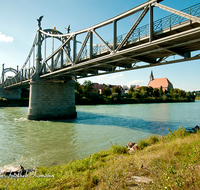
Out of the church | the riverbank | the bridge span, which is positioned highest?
the church

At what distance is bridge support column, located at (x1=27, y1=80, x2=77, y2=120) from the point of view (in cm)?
2020

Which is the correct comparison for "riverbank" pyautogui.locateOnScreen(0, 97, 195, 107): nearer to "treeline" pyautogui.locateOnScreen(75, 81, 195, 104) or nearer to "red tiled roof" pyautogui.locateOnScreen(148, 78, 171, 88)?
"treeline" pyautogui.locateOnScreen(75, 81, 195, 104)

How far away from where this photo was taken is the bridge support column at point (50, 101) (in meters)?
20.2

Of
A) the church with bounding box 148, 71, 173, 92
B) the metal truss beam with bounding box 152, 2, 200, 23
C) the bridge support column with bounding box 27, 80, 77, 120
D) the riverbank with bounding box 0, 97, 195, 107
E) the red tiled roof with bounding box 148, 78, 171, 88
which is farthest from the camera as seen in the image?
the red tiled roof with bounding box 148, 78, 171, 88

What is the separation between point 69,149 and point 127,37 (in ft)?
25.7

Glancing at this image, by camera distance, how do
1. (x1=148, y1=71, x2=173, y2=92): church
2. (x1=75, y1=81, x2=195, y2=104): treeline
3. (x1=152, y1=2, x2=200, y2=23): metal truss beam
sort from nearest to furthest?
(x1=152, y1=2, x2=200, y2=23): metal truss beam < (x1=75, y1=81, x2=195, y2=104): treeline < (x1=148, y1=71, x2=173, y2=92): church

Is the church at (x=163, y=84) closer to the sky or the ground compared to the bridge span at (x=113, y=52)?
closer to the sky

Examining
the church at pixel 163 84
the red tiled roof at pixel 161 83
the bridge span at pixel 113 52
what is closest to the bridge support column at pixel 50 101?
the bridge span at pixel 113 52

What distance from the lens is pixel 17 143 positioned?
32.7 feet

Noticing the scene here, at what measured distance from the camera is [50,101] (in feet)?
A: 68.9

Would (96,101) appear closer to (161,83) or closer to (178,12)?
(178,12)

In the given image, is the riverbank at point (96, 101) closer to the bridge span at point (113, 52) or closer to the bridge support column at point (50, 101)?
the bridge span at point (113, 52)

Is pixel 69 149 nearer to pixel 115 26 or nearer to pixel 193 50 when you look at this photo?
pixel 115 26

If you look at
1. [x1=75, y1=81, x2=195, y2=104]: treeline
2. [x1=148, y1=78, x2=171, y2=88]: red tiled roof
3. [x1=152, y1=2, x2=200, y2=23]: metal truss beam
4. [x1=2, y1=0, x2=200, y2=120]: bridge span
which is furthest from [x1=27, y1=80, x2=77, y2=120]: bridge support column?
[x1=148, y1=78, x2=171, y2=88]: red tiled roof
